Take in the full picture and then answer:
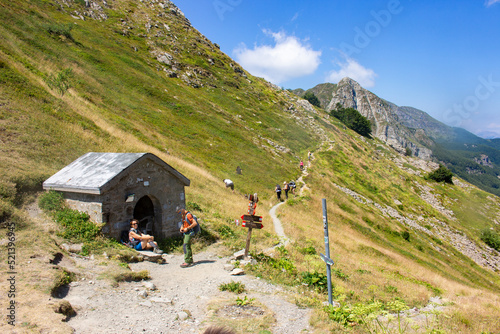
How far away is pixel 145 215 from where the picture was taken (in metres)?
14.2

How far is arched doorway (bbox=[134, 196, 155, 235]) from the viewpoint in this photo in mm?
13633

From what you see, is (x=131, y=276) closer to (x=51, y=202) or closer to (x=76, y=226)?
(x=76, y=226)

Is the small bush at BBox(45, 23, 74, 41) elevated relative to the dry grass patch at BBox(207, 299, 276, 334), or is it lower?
elevated

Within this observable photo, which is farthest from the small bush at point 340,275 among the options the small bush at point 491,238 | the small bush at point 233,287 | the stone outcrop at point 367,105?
the stone outcrop at point 367,105

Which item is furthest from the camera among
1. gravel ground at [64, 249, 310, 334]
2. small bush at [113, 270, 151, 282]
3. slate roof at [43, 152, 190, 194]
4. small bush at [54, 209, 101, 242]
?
slate roof at [43, 152, 190, 194]

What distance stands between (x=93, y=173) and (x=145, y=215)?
369 cm

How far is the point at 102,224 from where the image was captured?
1069 cm

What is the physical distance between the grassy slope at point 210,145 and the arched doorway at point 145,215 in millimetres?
3483

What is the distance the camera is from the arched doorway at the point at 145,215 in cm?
1363

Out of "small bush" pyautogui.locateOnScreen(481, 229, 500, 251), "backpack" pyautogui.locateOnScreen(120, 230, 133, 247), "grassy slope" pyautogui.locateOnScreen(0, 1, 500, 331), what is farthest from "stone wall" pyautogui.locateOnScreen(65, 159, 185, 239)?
"small bush" pyautogui.locateOnScreen(481, 229, 500, 251)

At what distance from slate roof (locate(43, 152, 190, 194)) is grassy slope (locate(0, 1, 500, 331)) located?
1.37 metres

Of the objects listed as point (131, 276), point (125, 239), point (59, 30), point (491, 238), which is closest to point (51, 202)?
point (125, 239)

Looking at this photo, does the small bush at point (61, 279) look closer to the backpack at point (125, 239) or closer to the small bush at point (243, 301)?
the backpack at point (125, 239)

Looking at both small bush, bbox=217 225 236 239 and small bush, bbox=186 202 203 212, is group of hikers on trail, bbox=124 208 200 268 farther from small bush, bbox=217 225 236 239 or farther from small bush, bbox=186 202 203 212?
small bush, bbox=186 202 203 212
